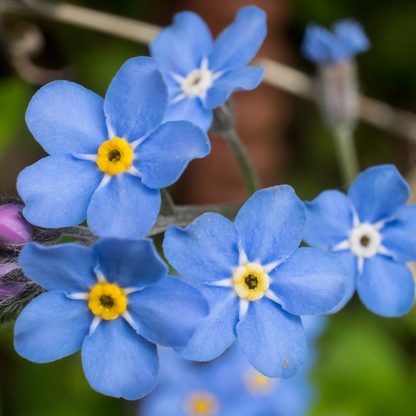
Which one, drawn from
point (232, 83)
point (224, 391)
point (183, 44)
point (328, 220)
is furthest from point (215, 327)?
point (224, 391)

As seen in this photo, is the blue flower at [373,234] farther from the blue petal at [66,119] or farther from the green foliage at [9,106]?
the green foliage at [9,106]

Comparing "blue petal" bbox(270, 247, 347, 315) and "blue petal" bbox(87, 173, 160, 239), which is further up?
"blue petal" bbox(87, 173, 160, 239)

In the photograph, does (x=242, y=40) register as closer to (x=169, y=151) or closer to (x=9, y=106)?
(x=169, y=151)

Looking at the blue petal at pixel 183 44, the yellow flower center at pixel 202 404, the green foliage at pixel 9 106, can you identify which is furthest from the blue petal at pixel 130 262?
the yellow flower center at pixel 202 404

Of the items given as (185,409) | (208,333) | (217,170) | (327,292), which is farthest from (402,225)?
(217,170)

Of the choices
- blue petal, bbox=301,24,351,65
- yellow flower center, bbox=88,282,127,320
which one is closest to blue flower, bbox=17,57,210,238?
yellow flower center, bbox=88,282,127,320

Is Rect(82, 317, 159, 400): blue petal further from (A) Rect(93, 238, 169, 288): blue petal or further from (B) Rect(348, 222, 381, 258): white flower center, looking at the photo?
(B) Rect(348, 222, 381, 258): white flower center

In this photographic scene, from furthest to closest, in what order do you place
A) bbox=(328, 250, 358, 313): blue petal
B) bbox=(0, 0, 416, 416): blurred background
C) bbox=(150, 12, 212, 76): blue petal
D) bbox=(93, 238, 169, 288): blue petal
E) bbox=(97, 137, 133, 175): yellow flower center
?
bbox=(0, 0, 416, 416): blurred background → bbox=(150, 12, 212, 76): blue petal → bbox=(328, 250, 358, 313): blue petal → bbox=(97, 137, 133, 175): yellow flower center → bbox=(93, 238, 169, 288): blue petal

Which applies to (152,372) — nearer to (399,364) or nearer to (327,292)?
(327,292)
